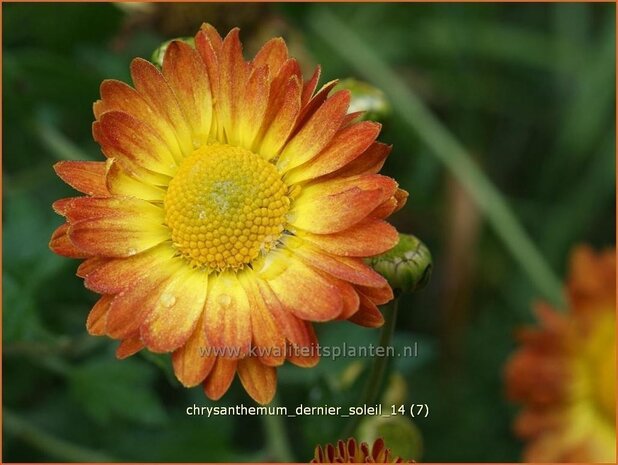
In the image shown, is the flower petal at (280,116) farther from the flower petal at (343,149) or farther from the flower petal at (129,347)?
the flower petal at (129,347)

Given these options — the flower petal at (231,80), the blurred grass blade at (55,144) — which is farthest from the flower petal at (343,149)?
the blurred grass blade at (55,144)

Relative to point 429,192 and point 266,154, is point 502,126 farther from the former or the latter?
point 266,154

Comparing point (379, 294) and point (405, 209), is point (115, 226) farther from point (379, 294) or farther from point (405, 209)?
point (405, 209)

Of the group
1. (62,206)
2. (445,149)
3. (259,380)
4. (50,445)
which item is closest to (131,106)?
(62,206)

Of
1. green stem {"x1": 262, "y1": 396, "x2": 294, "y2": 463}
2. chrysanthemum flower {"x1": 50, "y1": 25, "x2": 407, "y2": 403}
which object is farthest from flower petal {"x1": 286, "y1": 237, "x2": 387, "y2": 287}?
green stem {"x1": 262, "y1": 396, "x2": 294, "y2": 463}

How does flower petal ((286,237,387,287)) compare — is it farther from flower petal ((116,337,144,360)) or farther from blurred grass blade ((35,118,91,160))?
blurred grass blade ((35,118,91,160))
